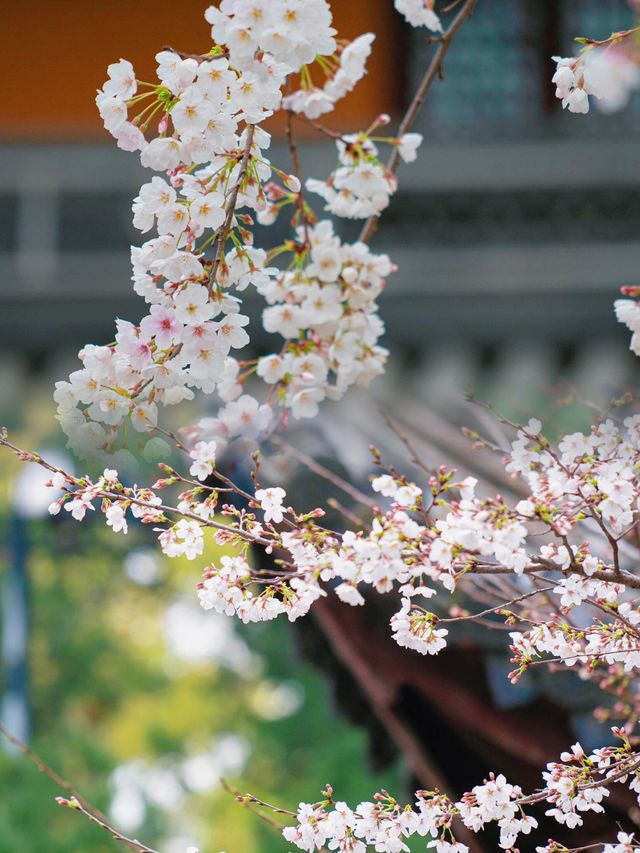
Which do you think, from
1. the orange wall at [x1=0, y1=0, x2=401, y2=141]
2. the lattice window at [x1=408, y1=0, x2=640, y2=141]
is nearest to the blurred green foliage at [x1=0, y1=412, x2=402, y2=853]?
the orange wall at [x1=0, y1=0, x2=401, y2=141]

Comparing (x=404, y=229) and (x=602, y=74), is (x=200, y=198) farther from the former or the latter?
(x=404, y=229)

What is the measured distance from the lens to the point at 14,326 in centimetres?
457

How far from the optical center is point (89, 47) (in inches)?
197

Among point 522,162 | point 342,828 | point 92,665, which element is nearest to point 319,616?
point 342,828

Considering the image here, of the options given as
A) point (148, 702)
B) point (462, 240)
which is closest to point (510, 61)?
point (462, 240)

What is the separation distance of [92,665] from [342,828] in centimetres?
761

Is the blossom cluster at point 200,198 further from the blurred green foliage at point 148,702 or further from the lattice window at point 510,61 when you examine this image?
the lattice window at point 510,61

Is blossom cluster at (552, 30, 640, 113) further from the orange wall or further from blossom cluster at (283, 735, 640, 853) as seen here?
the orange wall

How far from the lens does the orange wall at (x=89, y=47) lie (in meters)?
4.91

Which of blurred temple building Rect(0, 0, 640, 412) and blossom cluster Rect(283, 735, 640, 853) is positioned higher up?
blurred temple building Rect(0, 0, 640, 412)

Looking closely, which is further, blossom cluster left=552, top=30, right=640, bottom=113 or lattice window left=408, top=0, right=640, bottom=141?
lattice window left=408, top=0, right=640, bottom=141

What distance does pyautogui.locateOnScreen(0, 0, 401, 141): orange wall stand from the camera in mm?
4906

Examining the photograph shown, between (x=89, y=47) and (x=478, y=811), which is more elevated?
(x=89, y=47)

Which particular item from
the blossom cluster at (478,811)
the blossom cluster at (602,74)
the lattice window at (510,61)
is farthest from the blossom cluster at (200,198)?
the lattice window at (510,61)
